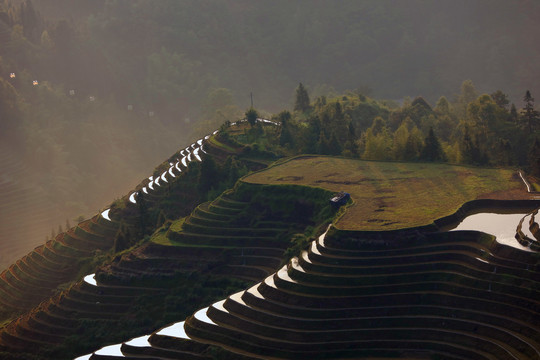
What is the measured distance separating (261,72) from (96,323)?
405 ft

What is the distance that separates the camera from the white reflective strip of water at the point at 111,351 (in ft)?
151

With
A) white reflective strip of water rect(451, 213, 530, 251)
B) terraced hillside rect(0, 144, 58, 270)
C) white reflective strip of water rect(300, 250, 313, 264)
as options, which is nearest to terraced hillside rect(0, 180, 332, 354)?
white reflective strip of water rect(300, 250, 313, 264)

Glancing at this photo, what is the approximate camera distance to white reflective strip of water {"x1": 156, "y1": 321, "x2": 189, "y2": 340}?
4377 cm

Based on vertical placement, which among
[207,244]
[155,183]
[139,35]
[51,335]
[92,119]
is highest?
[139,35]

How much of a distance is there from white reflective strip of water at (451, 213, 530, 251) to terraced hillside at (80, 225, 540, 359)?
0.70 m

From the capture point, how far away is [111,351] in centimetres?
4675

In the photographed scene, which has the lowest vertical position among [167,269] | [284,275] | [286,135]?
[284,275]

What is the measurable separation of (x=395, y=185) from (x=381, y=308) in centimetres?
1613

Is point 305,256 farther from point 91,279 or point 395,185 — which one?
point 91,279

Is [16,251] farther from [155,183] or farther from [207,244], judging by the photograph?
[207,244]

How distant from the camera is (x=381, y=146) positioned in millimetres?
67688

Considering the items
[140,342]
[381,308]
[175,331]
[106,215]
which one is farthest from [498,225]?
[106,215]

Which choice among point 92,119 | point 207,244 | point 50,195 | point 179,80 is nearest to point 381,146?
point 207,244

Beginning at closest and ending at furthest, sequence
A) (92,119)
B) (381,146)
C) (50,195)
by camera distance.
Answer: (381,146)
(50,195)
(92,119)
